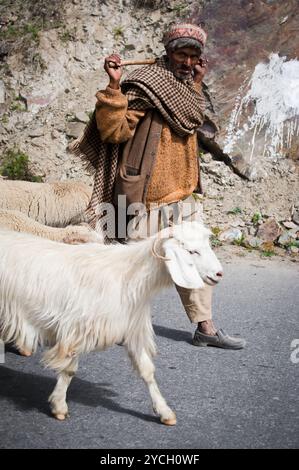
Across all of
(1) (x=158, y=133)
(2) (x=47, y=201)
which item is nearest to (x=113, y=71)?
(1) (x=158, y=133)

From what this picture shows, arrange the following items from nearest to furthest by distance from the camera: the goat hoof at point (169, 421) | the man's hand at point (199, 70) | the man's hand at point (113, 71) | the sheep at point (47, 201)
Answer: the goat hoof at point (169, 421), the man's hand at point (113, 71), the man's hand at point (199, 70), the sheep at point (47, 201)

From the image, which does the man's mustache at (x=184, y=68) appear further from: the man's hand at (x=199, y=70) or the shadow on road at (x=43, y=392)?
the shadow on road at (x=43, y=392)

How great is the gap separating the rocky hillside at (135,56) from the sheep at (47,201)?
2362 millimetres

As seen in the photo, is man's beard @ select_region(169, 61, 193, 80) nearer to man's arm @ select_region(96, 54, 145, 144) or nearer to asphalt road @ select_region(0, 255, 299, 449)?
man's arm @ select_region(96, 54, 145, 144)

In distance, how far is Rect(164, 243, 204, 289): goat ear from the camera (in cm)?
299

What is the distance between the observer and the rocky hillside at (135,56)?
841cm

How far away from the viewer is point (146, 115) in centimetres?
399

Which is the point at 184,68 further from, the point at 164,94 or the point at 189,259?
the point at 189,259

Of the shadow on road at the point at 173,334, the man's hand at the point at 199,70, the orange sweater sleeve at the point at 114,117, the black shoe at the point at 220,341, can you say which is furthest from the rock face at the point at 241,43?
the orange sweater sleeve at the point at 114,117

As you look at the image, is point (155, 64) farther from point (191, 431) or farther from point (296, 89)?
point (296, 89)

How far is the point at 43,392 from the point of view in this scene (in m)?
3.59

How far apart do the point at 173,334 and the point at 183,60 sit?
6.72ft

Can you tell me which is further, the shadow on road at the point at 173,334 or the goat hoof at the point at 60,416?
the shadow on road at the point at 173,334
